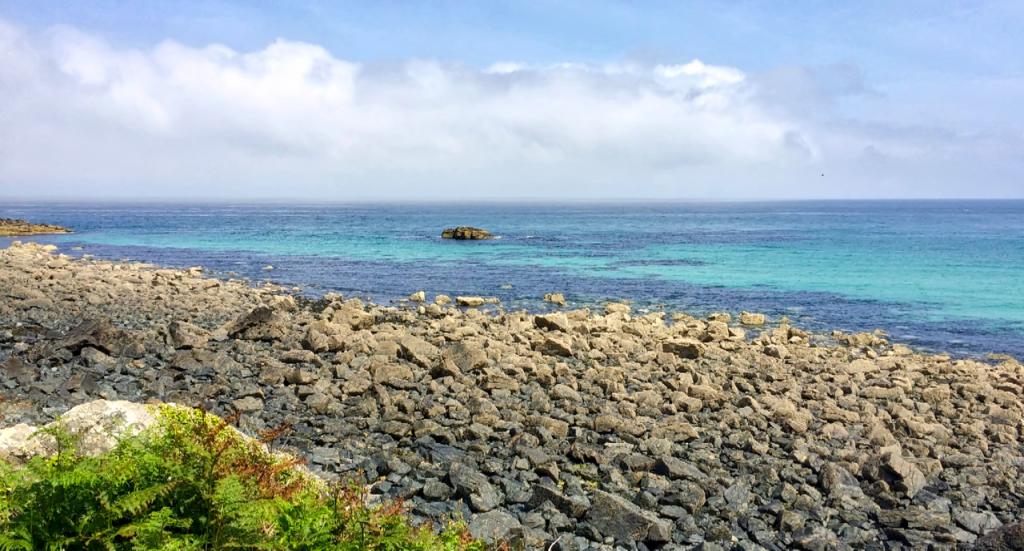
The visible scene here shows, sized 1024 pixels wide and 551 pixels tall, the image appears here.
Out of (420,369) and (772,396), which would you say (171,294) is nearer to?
(420,369)

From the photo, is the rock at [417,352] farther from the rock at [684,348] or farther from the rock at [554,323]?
the rock at [684,348]

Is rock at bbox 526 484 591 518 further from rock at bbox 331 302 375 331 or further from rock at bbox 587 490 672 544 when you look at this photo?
rock at bbox 331 302 375 331

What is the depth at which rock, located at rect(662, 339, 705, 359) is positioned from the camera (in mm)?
19406

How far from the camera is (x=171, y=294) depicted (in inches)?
1203

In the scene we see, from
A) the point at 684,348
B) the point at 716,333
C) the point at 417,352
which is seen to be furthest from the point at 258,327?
the point at 716,333

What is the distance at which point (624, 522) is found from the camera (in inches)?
363

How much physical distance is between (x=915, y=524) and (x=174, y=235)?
89.7 metres

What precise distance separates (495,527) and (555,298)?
26.8 m

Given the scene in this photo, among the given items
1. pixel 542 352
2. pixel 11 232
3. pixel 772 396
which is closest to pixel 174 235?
pixel 11 232

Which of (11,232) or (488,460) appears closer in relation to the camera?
(488,460)

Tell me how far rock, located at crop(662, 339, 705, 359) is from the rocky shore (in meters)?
0.08

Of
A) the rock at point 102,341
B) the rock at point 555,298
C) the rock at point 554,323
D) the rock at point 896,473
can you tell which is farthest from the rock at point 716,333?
the rock at point 102,341

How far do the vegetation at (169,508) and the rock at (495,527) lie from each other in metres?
3.48

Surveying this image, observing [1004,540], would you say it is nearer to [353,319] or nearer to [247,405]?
[247,405]
